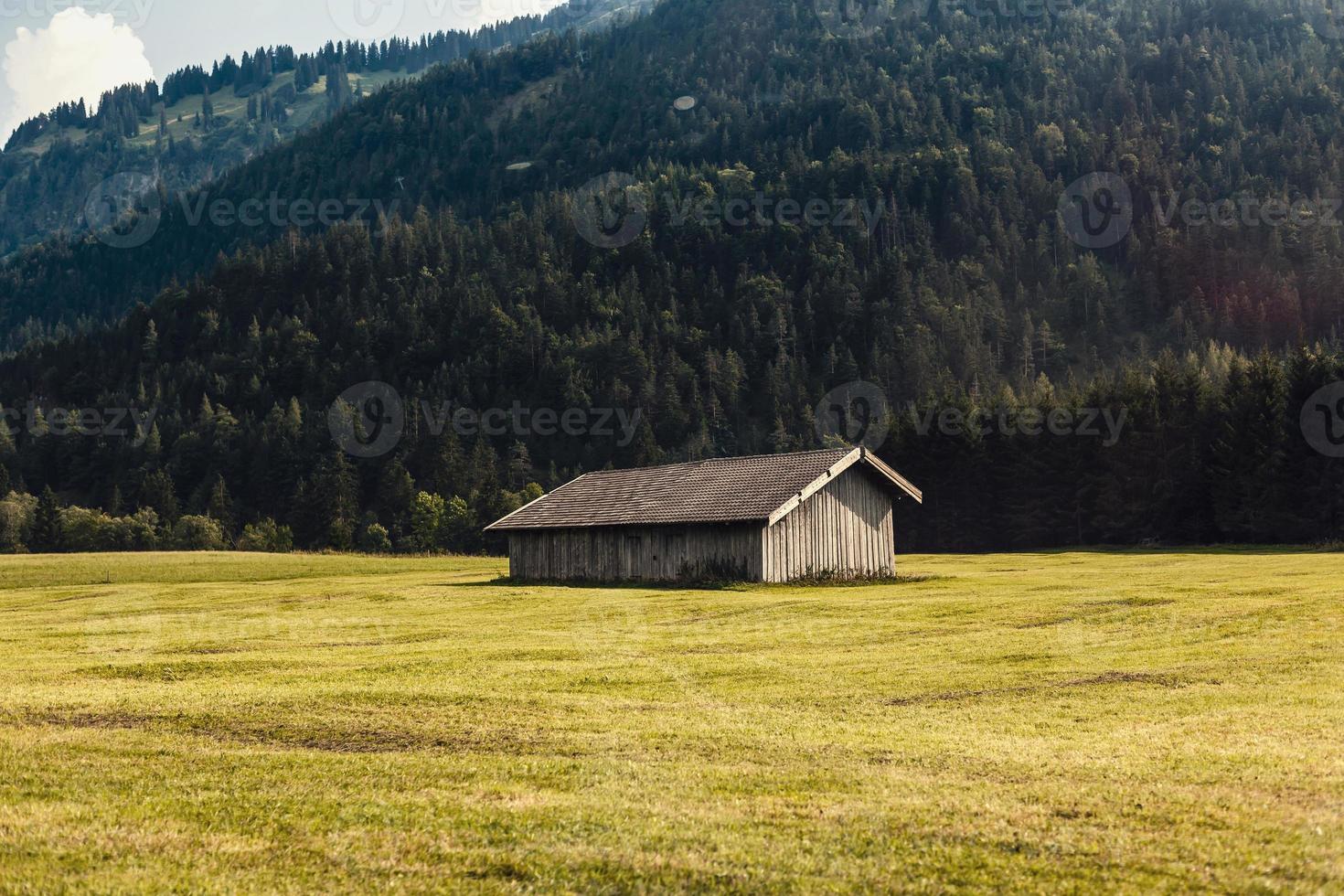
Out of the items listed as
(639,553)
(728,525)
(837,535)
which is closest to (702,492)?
(639,553)

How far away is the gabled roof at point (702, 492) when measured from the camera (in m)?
50.2

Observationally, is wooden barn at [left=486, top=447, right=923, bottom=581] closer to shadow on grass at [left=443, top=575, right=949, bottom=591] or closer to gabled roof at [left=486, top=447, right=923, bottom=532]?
gabled roof at [left=486, top=447, right=923, bottom=532]

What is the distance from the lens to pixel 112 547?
134000 millimetres

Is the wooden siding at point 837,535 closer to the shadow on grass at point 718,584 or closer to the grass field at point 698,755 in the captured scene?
the shadow on grass at point 718,584

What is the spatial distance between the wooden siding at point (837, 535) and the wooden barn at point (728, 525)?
5cm

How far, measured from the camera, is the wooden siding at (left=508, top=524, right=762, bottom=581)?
164ft

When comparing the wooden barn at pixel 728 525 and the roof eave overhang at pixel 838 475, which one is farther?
the wooden barn at pixel 728 525

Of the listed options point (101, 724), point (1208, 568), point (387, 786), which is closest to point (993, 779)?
point (387, 786)

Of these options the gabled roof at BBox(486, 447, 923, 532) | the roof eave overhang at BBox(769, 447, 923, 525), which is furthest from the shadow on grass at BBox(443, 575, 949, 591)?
the roof eave overhang at BBox(769, 447, 923, 525)

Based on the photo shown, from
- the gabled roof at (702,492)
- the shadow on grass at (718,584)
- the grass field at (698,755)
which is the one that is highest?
the gabled roof at (702,492)

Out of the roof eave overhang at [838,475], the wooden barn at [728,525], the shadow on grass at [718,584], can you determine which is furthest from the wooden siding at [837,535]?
the shadow on grass at [718,584]

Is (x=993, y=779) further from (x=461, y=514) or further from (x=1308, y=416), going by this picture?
(x=461, y=514)

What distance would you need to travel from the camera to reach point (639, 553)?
176 feet

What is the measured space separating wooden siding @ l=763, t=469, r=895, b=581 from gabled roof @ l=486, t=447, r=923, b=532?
722 mm
